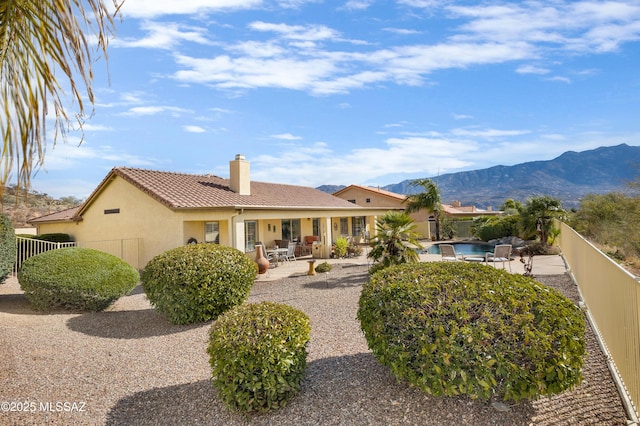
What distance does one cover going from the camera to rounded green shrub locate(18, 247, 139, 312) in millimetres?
9789

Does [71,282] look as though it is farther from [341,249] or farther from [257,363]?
[341,249]

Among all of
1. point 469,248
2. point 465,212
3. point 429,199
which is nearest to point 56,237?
point 469,248

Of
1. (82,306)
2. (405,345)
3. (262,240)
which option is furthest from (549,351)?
(262,240)

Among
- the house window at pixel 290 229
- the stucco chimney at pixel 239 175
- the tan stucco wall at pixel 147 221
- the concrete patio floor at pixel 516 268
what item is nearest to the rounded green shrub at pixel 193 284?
the concrete patio floor at pixel 516 268

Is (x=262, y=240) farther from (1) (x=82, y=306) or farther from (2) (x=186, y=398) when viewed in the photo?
(2) (x=186, y=398)

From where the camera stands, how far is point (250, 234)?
21500 millimetres

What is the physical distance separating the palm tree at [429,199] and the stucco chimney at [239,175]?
20.2 metres

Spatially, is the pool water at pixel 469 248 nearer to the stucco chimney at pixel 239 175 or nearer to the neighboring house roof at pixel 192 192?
the neighboring house roof at pixel 192 192

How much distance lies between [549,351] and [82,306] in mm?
10411

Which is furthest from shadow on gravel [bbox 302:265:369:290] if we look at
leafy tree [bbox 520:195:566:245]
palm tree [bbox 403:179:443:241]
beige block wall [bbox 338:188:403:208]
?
beige block wall [bbox 338:188:403:208]

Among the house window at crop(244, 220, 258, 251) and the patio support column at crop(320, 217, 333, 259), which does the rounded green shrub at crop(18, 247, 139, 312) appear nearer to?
the house window at crop(244, 220, 258, 251)

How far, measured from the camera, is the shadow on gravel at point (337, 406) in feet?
14.1

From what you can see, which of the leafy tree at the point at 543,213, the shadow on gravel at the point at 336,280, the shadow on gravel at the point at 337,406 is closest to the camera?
the shadow on gravel at the point at 337,406

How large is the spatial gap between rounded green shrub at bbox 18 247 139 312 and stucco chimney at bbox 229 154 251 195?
10.9m
